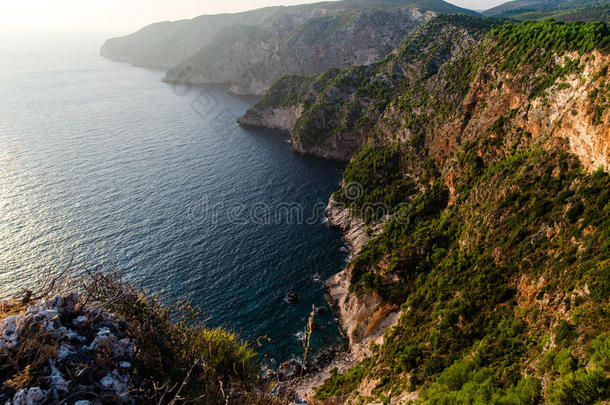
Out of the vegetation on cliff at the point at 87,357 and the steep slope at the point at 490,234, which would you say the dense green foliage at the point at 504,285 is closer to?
the steep slope at the point at 490,234

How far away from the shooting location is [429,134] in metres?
77.0

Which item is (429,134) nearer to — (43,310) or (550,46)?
(550,46)

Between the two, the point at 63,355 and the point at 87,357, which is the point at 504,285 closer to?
the point at 87,357

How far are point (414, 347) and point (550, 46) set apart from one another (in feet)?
175

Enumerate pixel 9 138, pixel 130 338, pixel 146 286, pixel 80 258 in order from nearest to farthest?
1. pixel 130 338
2. pixel 146 286
3. pixel 80 258
4. pixel 9 138

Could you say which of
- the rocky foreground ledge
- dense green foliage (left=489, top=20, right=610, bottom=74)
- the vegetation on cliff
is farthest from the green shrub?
dense green foliage (left=489, top=20, right=610, bottom=74)

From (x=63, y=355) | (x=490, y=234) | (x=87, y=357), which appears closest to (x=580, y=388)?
(x=490, y=234)

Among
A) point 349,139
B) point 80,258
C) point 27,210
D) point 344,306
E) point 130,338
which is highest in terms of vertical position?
point 349,139

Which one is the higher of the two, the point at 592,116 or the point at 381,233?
the point at 592,116

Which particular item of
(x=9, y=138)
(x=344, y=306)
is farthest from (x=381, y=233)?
(x=9, y=138)

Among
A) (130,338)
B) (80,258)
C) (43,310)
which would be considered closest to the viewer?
(43,310)

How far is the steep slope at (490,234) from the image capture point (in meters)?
25.6

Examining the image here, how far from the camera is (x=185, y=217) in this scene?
79.1 metres

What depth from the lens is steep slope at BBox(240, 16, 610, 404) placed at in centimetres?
2556
